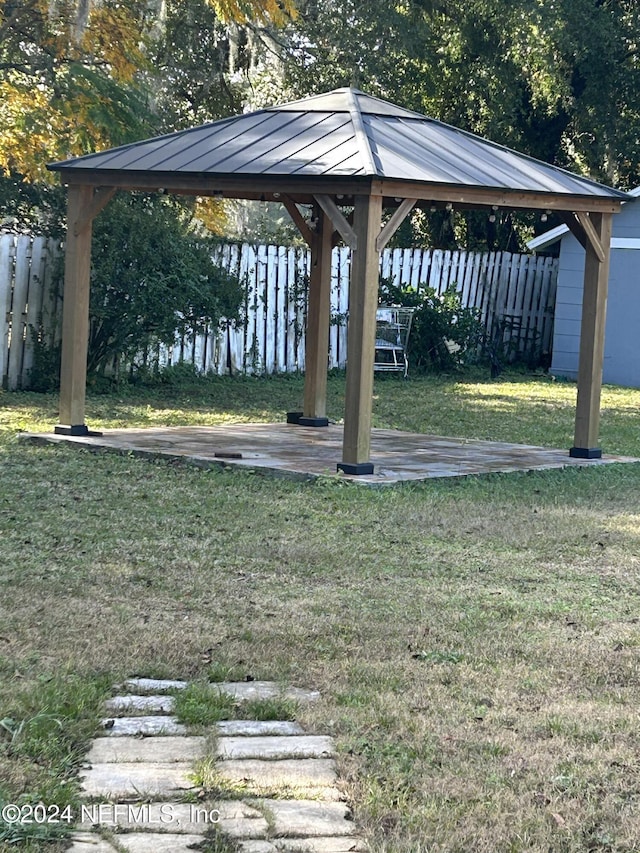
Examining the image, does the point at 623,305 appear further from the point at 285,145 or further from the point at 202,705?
the point at 202,705

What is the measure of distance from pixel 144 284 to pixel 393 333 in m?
5.59

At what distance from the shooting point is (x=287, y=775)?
3.80m

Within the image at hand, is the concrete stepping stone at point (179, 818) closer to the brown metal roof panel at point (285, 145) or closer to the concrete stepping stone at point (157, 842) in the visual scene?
the concrete stepping stone at point (157, 842)

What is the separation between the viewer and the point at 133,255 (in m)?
14.3

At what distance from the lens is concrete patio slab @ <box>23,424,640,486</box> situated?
9.84 m

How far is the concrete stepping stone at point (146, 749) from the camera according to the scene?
12.7 feet

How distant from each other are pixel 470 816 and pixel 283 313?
1507 cm

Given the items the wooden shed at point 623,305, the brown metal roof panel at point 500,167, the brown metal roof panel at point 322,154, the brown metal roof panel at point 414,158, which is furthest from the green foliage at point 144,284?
the wooden shed at point 623,305

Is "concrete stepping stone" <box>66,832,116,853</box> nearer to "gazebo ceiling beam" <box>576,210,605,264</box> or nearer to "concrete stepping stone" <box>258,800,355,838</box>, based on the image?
"concrete stepping stone" <box>258,800,355,838</box>

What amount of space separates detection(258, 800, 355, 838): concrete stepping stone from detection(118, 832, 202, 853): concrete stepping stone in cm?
23

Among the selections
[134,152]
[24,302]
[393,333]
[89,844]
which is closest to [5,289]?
[24,302]

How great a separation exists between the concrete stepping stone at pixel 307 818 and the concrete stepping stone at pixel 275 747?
35 cm

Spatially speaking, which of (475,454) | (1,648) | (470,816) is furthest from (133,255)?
(470,816)

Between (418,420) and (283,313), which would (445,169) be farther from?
(283,313)
